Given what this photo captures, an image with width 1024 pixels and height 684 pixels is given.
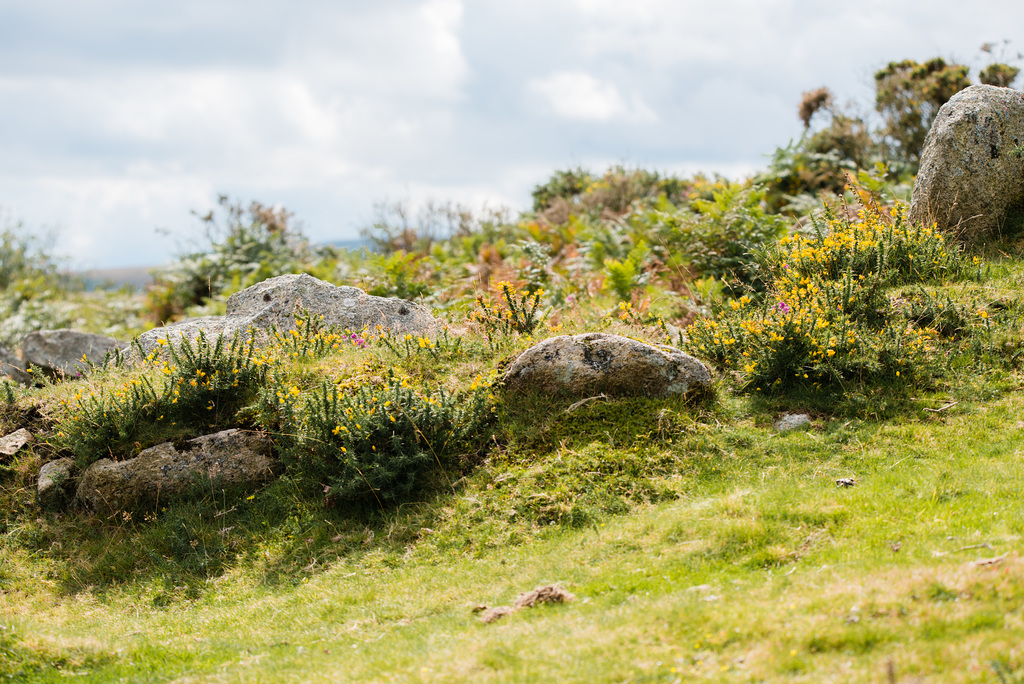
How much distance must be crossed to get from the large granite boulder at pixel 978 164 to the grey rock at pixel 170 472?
887 centimetres

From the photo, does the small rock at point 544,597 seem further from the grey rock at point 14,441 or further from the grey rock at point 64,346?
the grey rock at point 64,346

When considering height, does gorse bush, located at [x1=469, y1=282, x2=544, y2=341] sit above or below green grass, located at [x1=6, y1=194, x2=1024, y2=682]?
above

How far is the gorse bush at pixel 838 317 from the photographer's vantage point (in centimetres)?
737

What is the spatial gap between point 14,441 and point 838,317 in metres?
9.04

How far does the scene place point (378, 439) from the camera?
7020 millimetres

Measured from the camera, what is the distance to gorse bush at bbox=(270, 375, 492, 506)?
6785 mm

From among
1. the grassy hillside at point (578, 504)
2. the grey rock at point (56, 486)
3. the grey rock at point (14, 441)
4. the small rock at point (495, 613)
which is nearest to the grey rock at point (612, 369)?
the grassy hillside at point (578, 504)

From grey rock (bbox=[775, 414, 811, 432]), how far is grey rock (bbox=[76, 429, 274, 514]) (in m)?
4.90

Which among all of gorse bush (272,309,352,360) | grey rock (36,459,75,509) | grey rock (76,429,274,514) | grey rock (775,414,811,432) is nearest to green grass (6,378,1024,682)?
grey rock (775,414,811,432)

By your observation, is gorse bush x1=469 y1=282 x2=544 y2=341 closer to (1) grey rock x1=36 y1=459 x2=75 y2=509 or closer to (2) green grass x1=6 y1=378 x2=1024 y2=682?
(2) green grass x1=6 y1=378 x2=1024 y2=682

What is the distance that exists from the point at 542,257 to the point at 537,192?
39.3ft

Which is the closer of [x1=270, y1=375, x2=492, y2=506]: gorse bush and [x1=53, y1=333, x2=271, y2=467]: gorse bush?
[x1=270, y1=375, x2=492, y2=506]: gorse bush

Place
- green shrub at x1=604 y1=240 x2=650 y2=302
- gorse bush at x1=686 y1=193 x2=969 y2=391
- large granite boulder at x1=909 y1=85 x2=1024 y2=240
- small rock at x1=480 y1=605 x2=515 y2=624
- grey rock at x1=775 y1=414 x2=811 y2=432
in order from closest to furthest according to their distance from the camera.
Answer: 1. small rock at x1=480 y1=605 x2=515 y2=624
2. grey rock at x1=775 y1=414 x2=811 y2=432
3. gorse bush at x1=686 y1=193 x2=969 y2=391
4. large granite boulder at x1=909 y1=85 x2=1024 y2=240
5. green shrub at x1=604 y1=240 x2=650 y2=302

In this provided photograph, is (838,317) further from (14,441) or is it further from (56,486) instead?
(14,441)
